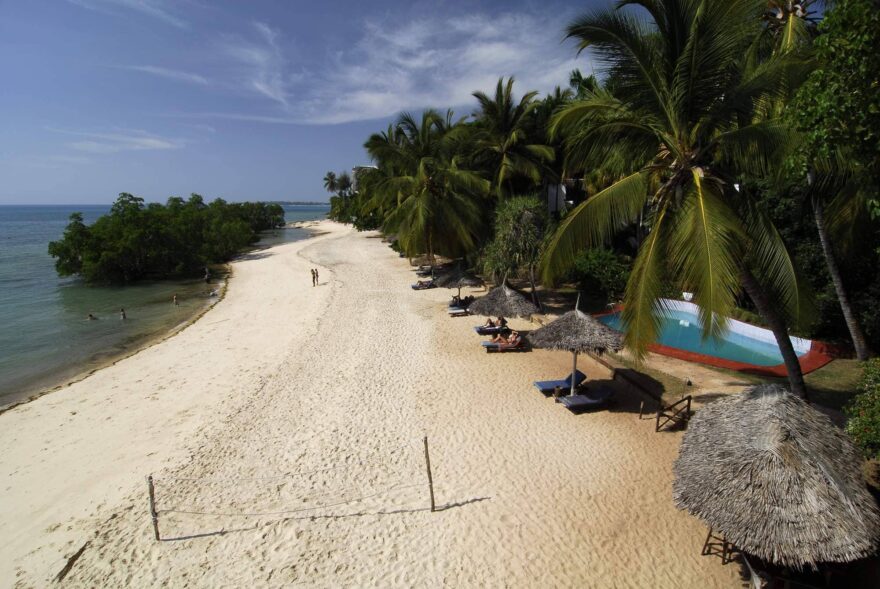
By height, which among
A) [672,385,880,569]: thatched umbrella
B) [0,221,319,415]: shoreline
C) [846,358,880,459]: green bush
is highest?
[846,358,880,459]: green bush

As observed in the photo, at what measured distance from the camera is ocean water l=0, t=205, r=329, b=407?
1605 cm

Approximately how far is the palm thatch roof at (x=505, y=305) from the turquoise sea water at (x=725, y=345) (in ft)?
8.73

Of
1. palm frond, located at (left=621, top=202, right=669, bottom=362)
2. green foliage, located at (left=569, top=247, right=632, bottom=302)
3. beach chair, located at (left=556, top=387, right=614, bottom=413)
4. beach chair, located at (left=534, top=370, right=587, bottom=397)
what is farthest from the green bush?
green foliage, located at (left=569, top=247, right=632, bottom=302)

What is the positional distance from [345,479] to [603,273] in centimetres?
1357

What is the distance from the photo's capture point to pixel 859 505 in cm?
454

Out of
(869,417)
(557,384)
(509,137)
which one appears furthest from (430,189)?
(869,417)

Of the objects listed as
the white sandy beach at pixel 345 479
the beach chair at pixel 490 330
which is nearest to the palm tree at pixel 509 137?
the beach chair at pixel 490 330

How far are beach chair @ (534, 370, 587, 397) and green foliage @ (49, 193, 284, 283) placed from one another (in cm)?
3630

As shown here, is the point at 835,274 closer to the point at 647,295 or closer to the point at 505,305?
the point at 647,295

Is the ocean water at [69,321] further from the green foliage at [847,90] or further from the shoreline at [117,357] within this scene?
the green foliage at [847,90]

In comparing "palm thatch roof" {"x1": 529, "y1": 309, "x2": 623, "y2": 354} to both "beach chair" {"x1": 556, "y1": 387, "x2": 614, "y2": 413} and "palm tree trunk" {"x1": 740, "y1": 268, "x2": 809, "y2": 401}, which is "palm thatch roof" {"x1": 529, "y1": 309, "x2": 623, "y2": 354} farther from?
"palm tree trunk" {"x1": 740, "y1": 268, "x2": 809, "y2": 401}

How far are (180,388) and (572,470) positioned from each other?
1112 cm

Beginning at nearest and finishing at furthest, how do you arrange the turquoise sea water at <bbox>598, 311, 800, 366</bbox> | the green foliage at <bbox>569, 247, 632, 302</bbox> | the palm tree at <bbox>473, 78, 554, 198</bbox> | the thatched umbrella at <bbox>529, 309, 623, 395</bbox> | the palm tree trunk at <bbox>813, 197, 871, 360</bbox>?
the palm tree trunk at <bbox>813, 197, 871, 360</bbox> → the thatched umbrella at <bbox>529, 309, 623, 395</bbox> → the turquoise sea water at <bbox>598, 311, 800, 366</bbox> → the green foliage at <bbox>569, 247, 632, 302</bbox> → the palm tree at <bbox>473, 78, 554, 198</bbox>

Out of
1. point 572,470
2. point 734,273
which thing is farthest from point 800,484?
point 572,470
